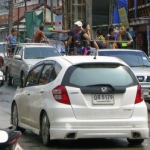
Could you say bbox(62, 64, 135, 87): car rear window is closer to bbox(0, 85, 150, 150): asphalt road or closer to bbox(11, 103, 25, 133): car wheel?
bbox(0, 85, 150, 150): asphalt road

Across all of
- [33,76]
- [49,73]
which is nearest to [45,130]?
[49,73]

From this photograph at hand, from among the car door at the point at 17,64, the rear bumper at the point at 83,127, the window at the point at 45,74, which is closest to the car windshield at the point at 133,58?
the car door at the point at 17,64

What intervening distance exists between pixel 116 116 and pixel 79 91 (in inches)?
28.8

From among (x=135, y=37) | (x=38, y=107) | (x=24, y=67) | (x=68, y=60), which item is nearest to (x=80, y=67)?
(x=68, y=60)

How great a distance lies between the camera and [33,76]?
12016 millimetres

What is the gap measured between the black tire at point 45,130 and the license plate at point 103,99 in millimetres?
868

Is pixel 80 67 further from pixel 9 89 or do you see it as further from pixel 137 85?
pixel 9 89

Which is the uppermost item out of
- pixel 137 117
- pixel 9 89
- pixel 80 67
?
pixel 80 67

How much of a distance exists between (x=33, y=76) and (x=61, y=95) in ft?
5.85

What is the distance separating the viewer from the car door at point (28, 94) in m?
11.6

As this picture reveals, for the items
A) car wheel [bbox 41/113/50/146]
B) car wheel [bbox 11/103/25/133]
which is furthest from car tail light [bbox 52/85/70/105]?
car wheel [bbox 11/103/25/133]

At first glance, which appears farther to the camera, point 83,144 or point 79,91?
point 83,144

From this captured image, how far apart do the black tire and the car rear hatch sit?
0.58 metres

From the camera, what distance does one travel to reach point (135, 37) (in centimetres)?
4166
